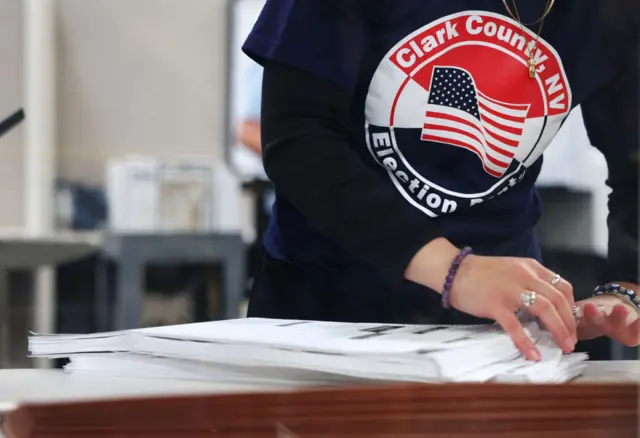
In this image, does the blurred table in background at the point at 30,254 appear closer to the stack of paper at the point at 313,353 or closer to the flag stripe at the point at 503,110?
the stack of paper at the point at 313,353

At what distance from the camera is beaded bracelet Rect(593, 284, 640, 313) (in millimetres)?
502

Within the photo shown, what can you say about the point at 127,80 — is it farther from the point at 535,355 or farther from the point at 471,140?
the point at 535,355

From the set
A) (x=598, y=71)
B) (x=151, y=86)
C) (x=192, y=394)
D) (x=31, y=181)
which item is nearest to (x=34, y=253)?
(x=31, y=181)

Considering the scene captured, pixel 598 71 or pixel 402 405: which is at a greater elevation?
pixel 598 71

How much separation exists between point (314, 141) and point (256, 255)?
0.51ft

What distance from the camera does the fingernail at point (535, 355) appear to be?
39cm

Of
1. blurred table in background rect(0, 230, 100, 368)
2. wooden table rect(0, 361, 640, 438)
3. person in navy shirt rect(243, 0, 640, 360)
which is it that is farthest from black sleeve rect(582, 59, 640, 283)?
blurred table in background rect(0, 230, 100, 368)

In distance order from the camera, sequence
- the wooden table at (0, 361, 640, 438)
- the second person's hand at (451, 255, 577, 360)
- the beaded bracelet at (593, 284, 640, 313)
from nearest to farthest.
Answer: the wooden table at (0, 361, 640, 438) < the second person's hand at (451, 255, 577, 360) < the beaded bracelet at (593, 284, 640, 313)

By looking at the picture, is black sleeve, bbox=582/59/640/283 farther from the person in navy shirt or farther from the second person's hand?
the second person's hand

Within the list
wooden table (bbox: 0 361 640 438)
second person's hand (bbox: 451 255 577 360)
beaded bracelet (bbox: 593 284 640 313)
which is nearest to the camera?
wooden table (bbox: 0 361 640 438)

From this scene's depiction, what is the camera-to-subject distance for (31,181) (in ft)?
1.77

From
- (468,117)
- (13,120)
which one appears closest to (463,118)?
(468,117)

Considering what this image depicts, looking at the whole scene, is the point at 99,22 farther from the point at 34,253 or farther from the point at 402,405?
the point at 402,405

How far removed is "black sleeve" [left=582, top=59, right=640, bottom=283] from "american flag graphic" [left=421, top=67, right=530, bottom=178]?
0.08m
